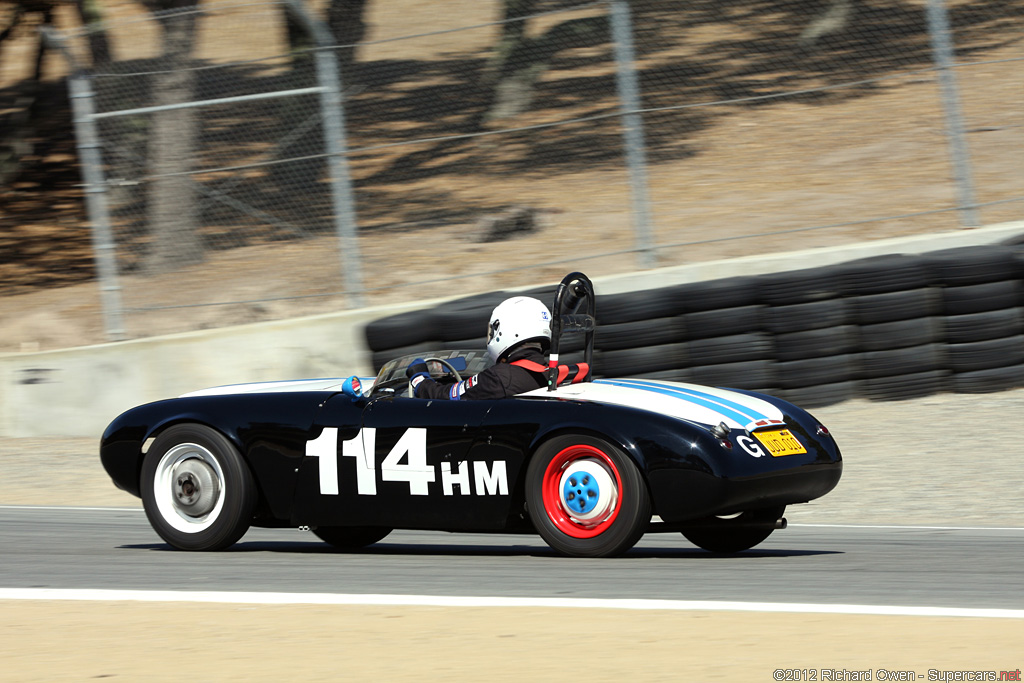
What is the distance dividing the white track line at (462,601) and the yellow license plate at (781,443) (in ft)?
3.23

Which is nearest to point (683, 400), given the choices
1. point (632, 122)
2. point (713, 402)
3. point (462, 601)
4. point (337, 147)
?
point (713, 402)

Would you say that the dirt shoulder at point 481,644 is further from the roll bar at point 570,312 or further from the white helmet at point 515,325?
the white helmet at point 515,325

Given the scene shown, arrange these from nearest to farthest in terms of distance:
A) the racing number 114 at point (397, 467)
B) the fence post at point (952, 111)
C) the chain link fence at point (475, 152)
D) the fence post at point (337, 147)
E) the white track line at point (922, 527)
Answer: the racing number 114 at point (397, 467), the white track line at point (922, 527), the fence post at point (952, 111), the fence post at point (337, 147), the chain link fence at point (475, 152)

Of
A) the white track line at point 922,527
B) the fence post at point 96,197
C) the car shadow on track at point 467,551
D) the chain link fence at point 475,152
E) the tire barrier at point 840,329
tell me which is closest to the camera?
the car shadow on track at point 467,551

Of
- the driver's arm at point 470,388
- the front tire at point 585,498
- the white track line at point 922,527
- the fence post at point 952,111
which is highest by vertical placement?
the fence post at point 952,111

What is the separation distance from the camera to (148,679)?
4.47 metres

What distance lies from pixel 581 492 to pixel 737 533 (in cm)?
104

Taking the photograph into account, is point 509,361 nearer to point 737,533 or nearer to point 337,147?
point 737,533

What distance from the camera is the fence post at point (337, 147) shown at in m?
11.2

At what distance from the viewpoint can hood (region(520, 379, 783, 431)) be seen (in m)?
6.22

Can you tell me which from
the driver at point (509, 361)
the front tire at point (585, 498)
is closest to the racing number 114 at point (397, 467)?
the front tire at point (585, 498)

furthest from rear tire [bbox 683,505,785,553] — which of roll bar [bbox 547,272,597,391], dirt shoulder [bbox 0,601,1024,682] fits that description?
dirt shoulder [bbox 0,601,1024,682]

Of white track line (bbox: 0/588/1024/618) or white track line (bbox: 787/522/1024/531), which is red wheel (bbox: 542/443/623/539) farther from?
white track line (bbox: 787/522/1024/531)

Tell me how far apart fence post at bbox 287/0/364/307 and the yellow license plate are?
18.9 ft
